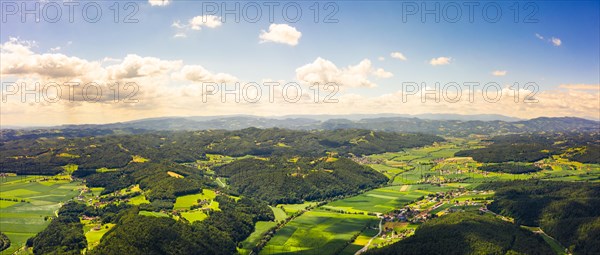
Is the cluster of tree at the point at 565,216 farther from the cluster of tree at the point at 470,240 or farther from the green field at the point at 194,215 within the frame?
the green field at the point at 194,215

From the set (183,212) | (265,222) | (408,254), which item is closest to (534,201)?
(408,254)

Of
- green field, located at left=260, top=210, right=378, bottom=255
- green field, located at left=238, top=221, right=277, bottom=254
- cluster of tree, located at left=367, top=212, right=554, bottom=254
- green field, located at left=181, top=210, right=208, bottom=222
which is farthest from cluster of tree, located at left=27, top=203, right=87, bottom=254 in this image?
Result: cluster of tree, located at left=367, top=212, right=554, bottom=254

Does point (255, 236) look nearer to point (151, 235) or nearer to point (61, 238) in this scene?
point (151, 235)

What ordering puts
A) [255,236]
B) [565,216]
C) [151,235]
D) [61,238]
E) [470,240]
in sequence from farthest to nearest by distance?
[565,216] < [255,236] < [61,238] < [151,235] < [470,240]

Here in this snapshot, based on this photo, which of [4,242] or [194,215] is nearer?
[4,242]

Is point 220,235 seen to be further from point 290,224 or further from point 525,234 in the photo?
point 525,234

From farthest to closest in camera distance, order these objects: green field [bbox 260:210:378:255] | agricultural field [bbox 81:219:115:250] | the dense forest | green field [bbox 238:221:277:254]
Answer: green field [bbox 238:221:277:254]
green field [bbox 260:210:378:255]
agricultural field [bbox 81:219:115:250]
the dense forest

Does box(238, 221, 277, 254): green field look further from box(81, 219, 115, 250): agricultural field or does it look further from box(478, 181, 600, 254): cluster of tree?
box(478, 181, 600, 254): cluster of tree

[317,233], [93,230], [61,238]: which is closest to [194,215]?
[93,230]
